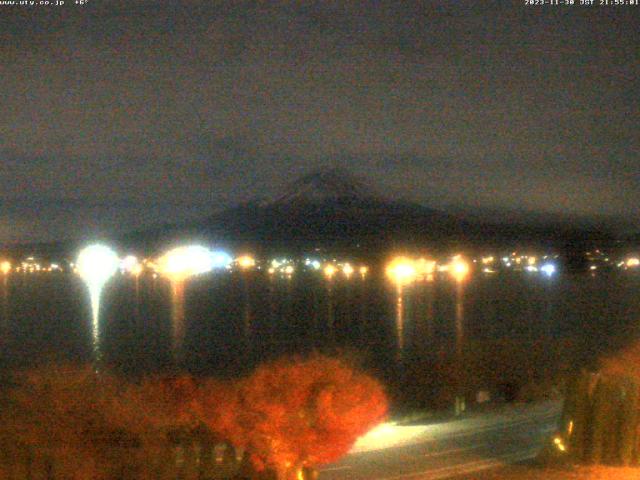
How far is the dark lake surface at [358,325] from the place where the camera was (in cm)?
1757

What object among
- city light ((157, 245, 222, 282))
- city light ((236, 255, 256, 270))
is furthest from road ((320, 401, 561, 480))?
city light ((157, 245, 222, 282))

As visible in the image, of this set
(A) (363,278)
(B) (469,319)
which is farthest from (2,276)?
(B) (469,319)

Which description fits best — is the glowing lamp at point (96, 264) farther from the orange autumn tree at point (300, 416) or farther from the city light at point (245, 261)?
the orange autumn tree at point (300, 416)

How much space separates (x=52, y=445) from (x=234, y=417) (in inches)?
56.3

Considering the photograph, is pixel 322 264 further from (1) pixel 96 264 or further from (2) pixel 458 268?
(1) pixel 96 264

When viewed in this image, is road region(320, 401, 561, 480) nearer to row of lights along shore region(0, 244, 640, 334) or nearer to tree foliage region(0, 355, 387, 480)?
tree foliage region(0, 355, 387, 480)

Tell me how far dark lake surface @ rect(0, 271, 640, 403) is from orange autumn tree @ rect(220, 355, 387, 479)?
7189 millimetres

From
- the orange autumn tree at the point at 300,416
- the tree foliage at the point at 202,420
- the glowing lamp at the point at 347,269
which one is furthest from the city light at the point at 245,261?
the orange autumn tree at the point at 300,416

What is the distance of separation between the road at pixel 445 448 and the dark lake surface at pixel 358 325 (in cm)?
454

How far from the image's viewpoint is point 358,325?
3516 cm

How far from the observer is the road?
23.7ft

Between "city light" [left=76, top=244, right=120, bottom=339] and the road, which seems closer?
the road

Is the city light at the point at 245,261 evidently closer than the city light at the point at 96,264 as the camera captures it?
Yes

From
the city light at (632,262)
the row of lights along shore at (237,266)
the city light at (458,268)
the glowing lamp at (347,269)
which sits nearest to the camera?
the city light at (632,262)
